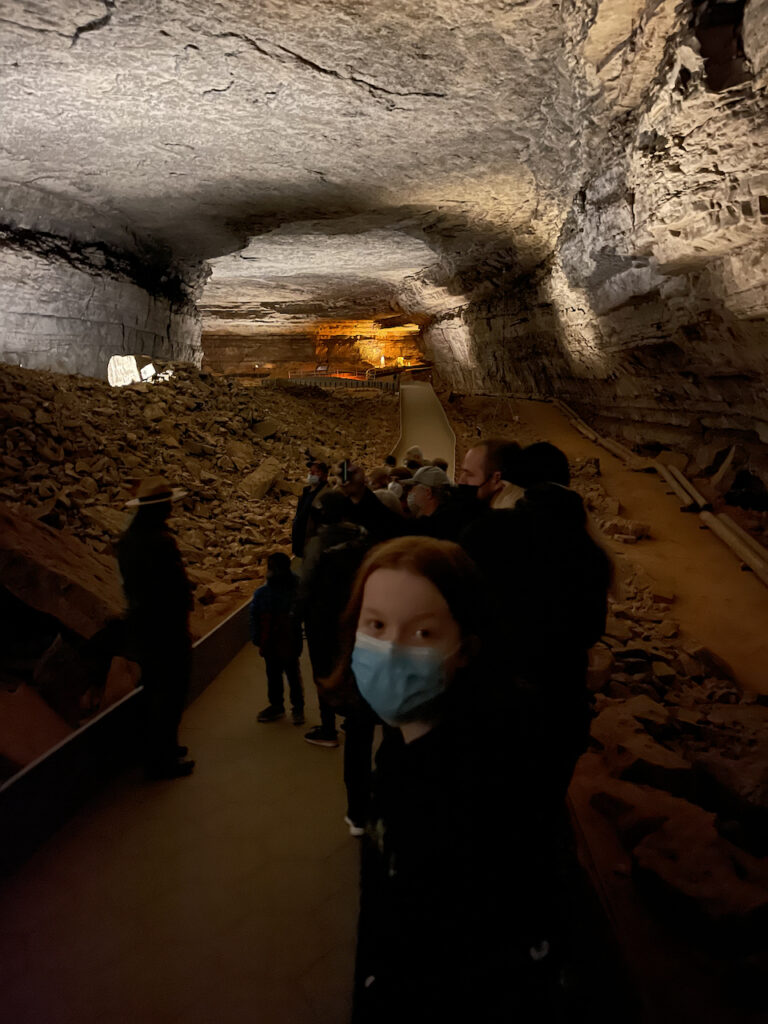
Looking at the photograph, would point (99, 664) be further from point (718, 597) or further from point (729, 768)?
point (718, 597)

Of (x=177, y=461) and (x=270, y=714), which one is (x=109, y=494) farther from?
(x=270, y=714)

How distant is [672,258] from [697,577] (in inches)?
144

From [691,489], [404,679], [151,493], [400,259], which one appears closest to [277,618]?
[151,493]

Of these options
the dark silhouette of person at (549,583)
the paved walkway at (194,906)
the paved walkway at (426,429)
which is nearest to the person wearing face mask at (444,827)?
the dark silhouette of person at (549,583)

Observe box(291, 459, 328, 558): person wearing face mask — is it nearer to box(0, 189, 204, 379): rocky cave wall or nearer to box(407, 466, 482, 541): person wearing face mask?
box(407, 466, 482, 541): person wearing face mask

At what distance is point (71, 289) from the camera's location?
464 inches

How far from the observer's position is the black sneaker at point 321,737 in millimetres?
3793

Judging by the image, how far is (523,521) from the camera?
2.29m

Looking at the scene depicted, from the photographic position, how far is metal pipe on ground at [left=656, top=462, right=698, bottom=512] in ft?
29.4

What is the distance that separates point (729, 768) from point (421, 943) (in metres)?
2.77

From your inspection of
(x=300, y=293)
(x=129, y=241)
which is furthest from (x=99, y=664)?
(x=300, y=293)

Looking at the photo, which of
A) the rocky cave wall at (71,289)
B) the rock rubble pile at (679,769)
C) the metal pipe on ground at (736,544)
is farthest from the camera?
the rocky cave wall at (71,289)

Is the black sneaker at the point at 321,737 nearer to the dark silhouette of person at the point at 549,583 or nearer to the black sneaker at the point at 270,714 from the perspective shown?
the black sneaker at the point at 270,714

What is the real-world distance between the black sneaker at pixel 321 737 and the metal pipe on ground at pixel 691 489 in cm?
719
